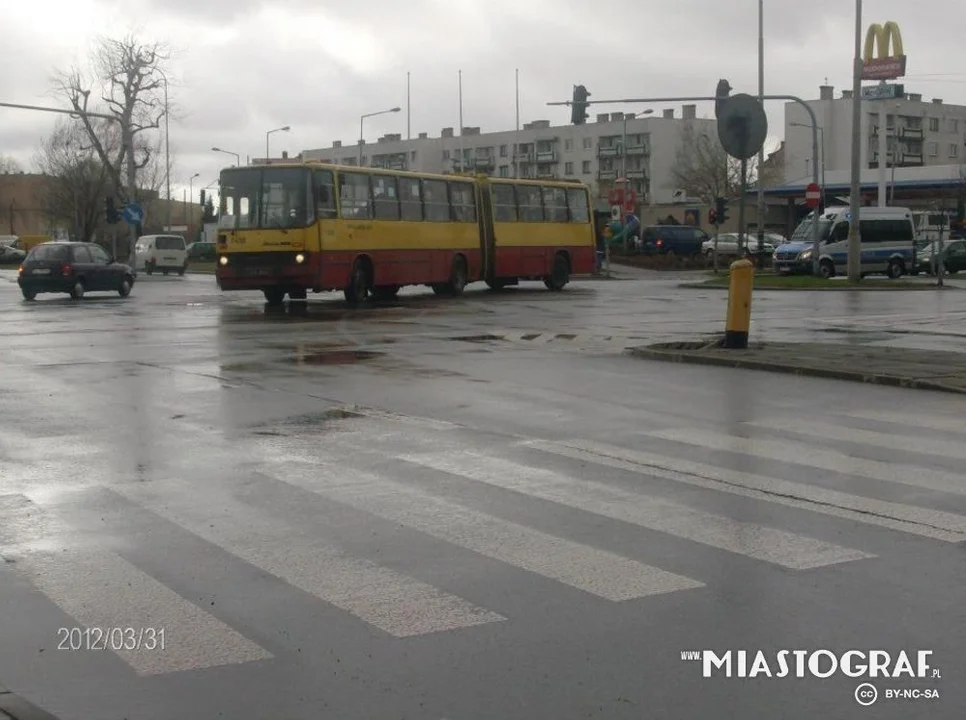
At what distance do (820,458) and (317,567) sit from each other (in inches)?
166

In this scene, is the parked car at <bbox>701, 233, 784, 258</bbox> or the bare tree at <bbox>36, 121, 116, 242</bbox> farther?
the bare tree at <bbox>36, 121, 116, 242</bbox>

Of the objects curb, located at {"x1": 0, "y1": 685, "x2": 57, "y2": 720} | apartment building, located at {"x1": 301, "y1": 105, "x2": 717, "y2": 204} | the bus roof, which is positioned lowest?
curb, located at {"x1": 0, "y1": 685, "x2": 57, "y2": 720}

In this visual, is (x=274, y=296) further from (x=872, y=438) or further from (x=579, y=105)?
(x=872, y=438)

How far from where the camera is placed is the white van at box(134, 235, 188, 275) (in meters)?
65.9

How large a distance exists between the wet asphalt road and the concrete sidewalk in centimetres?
42

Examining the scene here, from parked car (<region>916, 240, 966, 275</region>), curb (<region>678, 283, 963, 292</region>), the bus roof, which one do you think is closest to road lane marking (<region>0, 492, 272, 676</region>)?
the bus roof

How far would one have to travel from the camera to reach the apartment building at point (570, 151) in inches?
5758

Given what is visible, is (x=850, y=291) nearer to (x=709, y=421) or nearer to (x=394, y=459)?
(x=709, y=421)

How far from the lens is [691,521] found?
7.65 metres

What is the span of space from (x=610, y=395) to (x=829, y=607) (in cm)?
753

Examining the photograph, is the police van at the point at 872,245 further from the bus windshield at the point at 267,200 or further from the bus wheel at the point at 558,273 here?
the bus windshield at the point at 267,200

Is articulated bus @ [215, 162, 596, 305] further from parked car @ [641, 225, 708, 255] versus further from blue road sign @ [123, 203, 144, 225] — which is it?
parked car @ [641, 225, 708, 255]

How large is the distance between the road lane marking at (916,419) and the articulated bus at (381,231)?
19.7 metres
